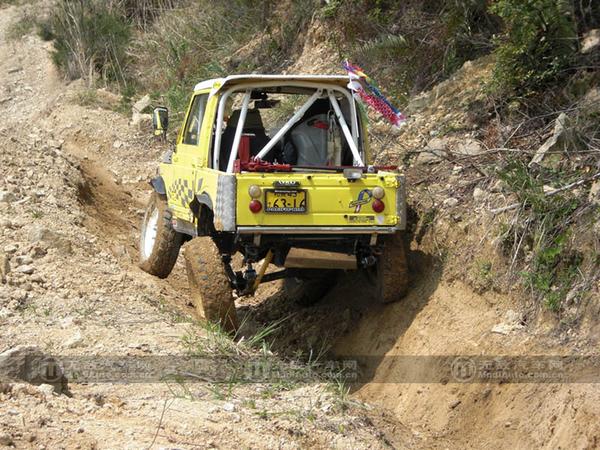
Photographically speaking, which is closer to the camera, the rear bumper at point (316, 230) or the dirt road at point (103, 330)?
the dirt road at point (103, 330)

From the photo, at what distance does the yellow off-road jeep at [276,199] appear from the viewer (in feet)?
24.1

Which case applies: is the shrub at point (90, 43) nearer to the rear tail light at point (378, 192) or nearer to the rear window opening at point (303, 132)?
the rear window opening at point (303, 132)

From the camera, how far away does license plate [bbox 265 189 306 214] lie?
7289 millimetres

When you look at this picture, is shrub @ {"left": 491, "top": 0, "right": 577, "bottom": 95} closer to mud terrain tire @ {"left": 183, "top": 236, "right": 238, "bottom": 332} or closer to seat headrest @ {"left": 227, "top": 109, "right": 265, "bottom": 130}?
seat headrest @ {"left": 227, "top": 109, "right": 265, "bottom": 130}

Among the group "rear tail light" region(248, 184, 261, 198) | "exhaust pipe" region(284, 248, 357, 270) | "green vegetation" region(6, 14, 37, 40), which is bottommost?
"exhaust pipe" region(284, 248, 357, 270)

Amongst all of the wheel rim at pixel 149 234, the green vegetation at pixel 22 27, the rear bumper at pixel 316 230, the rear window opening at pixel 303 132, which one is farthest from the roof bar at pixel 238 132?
the green vegetation at pixel 22 27

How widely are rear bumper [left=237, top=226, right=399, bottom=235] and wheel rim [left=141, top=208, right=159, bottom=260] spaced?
276 cm

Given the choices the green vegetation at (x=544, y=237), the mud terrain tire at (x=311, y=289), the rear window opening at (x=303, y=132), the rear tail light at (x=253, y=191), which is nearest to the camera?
the green vegetation at (x=544, y=237)

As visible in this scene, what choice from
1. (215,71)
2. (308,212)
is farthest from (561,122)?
(215,71)

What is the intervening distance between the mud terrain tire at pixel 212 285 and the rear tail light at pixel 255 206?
0.50 meters

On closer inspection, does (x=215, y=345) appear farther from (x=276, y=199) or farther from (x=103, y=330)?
(x=276, y=199)

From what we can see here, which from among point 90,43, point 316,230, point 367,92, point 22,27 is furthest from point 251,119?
point 22,27

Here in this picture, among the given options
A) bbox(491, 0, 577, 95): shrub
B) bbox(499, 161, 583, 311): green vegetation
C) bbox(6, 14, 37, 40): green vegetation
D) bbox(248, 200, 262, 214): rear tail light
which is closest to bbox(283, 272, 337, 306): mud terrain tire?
bbox(248, 200, 262, 214): rear tail light

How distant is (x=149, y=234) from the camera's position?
10.0 metres
